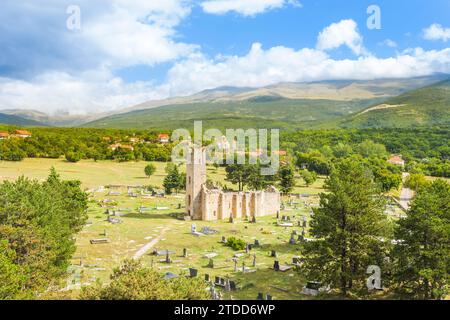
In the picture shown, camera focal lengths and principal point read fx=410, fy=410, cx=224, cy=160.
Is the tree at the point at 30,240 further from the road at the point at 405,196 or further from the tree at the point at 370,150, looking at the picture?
the tree at the point at 370,150

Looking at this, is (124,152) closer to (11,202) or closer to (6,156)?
(6,156)

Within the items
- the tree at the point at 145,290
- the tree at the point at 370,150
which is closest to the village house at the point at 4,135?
the tree at the point at 370,150

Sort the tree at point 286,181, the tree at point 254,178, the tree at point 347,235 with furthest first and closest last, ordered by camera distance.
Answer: the tree at point 286,181, the tree at point 254,178, the tree at point 347,235

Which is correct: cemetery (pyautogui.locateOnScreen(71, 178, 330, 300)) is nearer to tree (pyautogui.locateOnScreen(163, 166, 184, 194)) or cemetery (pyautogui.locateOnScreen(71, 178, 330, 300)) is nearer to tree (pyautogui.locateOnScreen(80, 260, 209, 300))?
tree (pyautogui.locateOnScreen(80, 260, 209, 300))

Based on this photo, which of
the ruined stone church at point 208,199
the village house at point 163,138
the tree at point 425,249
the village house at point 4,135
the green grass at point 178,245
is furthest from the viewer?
the village house at point 163,138

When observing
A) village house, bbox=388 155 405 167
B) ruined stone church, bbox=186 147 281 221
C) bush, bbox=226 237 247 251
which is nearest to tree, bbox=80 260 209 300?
bush, bbox=226 237 247 251

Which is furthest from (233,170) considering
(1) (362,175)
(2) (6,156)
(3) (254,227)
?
(2) (6,156)
